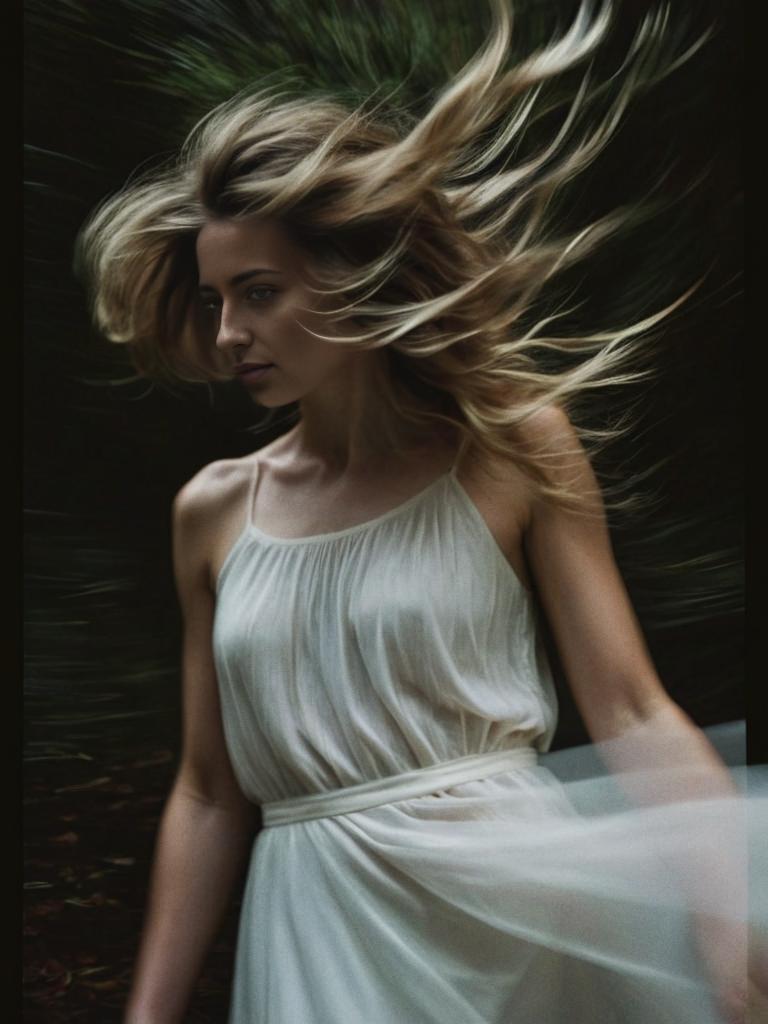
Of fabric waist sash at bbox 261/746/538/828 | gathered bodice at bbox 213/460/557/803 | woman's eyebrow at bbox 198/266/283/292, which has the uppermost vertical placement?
woman's eyebrow at bbox 198/266/283/292

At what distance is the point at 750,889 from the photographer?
4.30 ft

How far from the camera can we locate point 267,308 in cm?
136

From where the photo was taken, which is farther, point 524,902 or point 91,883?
point 91,883

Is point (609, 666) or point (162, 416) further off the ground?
point (162, 416)

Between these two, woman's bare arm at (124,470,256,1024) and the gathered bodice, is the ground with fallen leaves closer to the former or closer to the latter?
woman's bare arm at (124,470,256,1024)

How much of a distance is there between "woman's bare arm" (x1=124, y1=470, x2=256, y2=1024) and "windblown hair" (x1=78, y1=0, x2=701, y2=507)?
338mm

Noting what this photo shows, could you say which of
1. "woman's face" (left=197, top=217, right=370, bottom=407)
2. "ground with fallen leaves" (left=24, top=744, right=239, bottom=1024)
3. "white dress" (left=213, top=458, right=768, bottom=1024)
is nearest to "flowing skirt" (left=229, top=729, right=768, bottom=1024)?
"white dress" (left=213, top=458, right=768, bottom=1024)

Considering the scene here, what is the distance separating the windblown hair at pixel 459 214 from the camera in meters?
1.33

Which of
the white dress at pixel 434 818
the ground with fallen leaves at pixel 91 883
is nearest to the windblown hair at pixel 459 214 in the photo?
the white dress at pixel 434 818

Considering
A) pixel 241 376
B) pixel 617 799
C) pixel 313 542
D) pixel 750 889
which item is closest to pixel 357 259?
pixel 241 376

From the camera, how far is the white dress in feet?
4.26

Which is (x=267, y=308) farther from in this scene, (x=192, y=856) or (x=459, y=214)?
(x=192, y=856)

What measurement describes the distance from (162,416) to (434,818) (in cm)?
45

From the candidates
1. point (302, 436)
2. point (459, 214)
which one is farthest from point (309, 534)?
point (459, 214)
